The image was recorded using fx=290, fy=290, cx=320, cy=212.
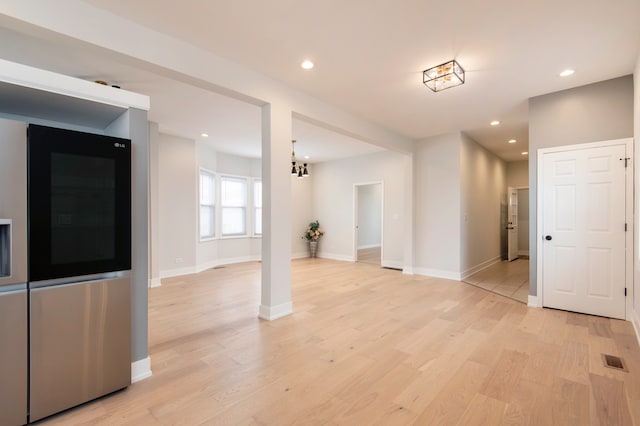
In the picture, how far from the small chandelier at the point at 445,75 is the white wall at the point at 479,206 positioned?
8.68 ft

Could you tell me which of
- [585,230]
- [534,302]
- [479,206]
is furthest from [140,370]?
[479,206]

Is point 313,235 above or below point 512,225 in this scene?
below

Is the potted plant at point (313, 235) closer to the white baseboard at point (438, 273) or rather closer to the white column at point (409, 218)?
the white column at point (409, 218)

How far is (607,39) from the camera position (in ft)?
8.88

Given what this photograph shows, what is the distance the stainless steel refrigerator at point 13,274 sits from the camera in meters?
1.64

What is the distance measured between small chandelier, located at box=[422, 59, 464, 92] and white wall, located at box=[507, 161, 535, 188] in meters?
6.83

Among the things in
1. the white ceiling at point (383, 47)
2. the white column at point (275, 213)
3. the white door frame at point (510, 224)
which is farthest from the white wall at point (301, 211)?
the white door frame at point (510, 224)

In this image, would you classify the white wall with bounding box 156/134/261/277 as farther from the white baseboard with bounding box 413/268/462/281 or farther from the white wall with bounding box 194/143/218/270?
the white baseboard with bounding box 413/268/462/281

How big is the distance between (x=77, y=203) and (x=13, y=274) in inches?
20.2

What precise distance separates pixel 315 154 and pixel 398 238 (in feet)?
10.1

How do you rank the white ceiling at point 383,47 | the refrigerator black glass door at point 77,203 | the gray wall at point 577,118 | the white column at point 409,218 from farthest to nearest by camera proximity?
the white column at point 409,218 → the gray wall at point 577,118 → the white ceiling at point 383,47 → the refrigerator black glass door at point 77,203

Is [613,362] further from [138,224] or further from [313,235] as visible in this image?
[313,235]

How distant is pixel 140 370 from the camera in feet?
7.32

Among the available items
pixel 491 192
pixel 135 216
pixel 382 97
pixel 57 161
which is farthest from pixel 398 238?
pixel 57 161
